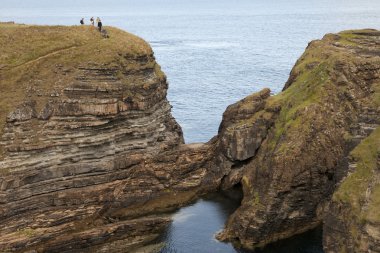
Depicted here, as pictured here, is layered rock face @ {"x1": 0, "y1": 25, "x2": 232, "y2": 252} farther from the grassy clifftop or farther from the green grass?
the green grass

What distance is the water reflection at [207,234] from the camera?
53.5 meters

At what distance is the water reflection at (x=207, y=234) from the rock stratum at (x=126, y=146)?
4.65ft

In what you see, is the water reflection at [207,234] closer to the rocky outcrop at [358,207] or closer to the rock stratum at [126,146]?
the rock stratum at [126,146]

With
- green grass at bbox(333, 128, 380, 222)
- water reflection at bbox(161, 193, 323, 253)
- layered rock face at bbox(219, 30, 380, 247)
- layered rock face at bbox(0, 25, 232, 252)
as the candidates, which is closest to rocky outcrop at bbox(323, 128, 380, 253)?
green grass at bbox(333, 128, 380, 222)

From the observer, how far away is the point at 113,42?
64.2m

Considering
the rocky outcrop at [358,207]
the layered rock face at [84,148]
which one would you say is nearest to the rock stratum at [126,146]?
the layered rock face at [84,148]

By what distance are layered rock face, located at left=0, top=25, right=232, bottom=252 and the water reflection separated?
2442mm

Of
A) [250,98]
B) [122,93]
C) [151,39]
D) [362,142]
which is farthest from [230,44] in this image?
[362,142]

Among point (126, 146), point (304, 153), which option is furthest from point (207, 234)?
point (126, 146)

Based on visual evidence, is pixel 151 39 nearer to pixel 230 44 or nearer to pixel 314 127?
pixel 230 44

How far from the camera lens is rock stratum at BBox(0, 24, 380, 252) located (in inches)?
2159

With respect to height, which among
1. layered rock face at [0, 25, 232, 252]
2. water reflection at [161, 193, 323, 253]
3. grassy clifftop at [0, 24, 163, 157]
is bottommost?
water reflection at [161, 193, 323, 253]

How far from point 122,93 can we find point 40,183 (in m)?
14.8

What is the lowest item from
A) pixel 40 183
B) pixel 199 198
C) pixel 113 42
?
pixel 199 198
